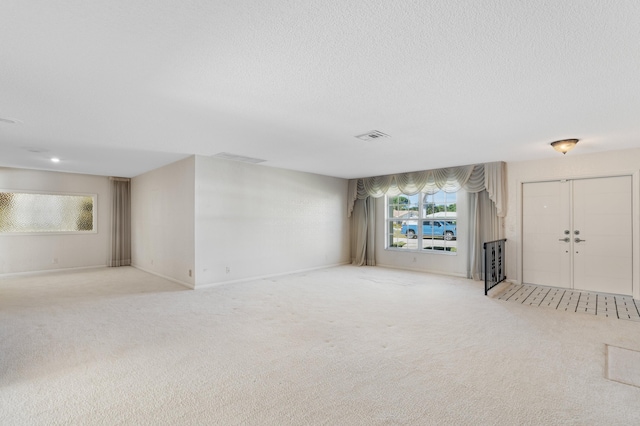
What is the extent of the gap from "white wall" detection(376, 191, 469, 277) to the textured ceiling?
8.66ft

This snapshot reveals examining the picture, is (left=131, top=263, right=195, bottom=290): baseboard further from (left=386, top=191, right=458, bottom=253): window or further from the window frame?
(left=386, top=191, right=458, bottom=253): window

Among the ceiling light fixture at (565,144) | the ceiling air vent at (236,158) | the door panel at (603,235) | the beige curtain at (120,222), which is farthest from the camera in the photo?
the beige curtain at (120,222)

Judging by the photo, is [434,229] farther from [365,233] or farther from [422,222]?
[365,233]

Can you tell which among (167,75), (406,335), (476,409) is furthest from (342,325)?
(167,75)

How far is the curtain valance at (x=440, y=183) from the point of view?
607 centimetres

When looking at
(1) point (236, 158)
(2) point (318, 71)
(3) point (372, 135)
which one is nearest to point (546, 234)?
(3) point (372, 135)

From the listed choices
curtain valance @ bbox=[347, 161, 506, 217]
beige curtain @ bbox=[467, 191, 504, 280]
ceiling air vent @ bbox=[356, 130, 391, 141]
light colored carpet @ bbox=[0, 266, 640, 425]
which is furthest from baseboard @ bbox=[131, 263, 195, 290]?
beige curtain @ bbox=[467, 191, 504, 280]

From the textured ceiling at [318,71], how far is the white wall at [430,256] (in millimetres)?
2640

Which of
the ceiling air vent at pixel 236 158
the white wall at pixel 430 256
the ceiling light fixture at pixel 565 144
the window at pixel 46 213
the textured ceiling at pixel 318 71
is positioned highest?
the textured ceiling at pixel 318 71

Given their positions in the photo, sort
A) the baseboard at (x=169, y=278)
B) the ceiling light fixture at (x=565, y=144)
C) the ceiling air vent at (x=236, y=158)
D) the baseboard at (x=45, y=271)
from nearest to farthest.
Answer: the ceiling light fixture at (x=565, y=144) < the ceiling air vent at (x=236, y=158) < the baseboard at (x=169, y=278) < the baseboard at (x=45, y=271)

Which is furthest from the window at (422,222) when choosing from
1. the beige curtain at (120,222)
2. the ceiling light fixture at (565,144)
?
the beige curtain at (120,222)

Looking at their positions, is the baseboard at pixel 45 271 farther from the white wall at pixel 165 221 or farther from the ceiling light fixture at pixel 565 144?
the ceiling light fixture at pixel 565 144

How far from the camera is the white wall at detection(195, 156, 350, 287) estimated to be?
18.5 ft

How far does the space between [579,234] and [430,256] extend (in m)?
2.71
